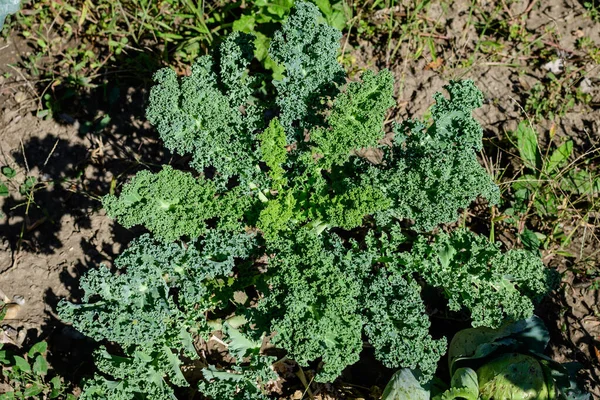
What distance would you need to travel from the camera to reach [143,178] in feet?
12.4

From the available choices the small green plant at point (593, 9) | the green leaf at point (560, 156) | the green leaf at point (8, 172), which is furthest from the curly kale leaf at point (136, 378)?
the small green plant at point (593, 9)

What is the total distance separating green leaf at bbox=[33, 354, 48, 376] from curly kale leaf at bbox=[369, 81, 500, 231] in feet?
9.12

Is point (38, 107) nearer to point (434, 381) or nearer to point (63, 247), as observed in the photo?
point (63, 247)

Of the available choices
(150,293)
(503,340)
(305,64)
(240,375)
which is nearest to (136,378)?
(150,293)

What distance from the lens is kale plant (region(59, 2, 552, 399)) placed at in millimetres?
3695

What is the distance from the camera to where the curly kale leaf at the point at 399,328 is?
12.0 feet

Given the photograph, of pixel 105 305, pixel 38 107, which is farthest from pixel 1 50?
pixel 105 305

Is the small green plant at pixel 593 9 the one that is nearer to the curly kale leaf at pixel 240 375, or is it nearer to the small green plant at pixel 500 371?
the small green plant at pixel 500 371

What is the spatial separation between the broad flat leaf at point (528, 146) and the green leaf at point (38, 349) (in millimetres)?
4030

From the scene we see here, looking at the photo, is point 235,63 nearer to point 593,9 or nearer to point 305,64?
point 305,64

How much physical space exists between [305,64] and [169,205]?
4.08 feet

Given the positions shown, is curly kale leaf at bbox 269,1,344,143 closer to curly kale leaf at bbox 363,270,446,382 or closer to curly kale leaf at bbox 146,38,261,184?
curly kale leaf at bbox 146,38,261,184

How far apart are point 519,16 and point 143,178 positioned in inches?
146

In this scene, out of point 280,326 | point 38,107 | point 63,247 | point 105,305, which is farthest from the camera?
point 38,107
